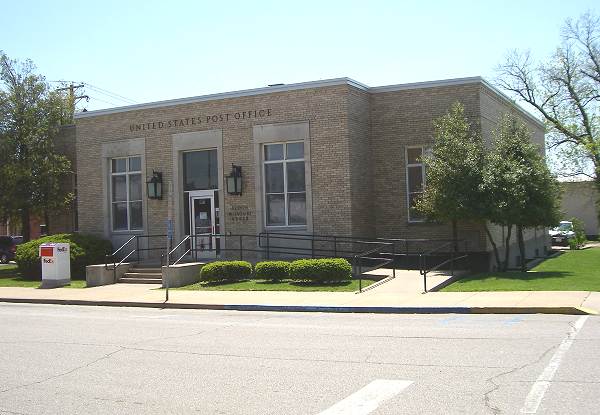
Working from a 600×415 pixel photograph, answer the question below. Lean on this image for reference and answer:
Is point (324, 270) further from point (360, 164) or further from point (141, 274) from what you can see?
point (141, 274)

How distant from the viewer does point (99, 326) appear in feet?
43.5

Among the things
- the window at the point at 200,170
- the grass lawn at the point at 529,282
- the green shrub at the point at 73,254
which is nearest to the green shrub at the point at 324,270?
the grass lawn at the point at 529,282

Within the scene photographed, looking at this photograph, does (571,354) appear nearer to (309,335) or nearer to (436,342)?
(436,342)

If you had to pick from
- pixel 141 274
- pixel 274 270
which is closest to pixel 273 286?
pixel 274 270

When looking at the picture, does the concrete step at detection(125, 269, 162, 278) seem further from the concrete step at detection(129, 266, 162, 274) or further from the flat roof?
the flat roof

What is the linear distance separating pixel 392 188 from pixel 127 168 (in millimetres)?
10888

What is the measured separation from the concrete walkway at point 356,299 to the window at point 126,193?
5979 millimetres

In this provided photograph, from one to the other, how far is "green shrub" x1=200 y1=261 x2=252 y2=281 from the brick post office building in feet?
10.3

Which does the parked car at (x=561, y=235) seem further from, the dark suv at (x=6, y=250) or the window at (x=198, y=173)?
the dark suv at (x=6, y=250)

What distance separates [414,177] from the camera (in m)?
23.9

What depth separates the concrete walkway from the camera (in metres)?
13.7

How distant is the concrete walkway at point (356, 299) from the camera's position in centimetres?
1370

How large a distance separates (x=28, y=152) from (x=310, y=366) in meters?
25.1

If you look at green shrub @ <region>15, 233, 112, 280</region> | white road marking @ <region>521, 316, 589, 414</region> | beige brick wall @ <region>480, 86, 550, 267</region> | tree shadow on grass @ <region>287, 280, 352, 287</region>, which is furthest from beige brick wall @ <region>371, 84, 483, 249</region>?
white road marking @ <region>521, 316, 589, 414</region>
